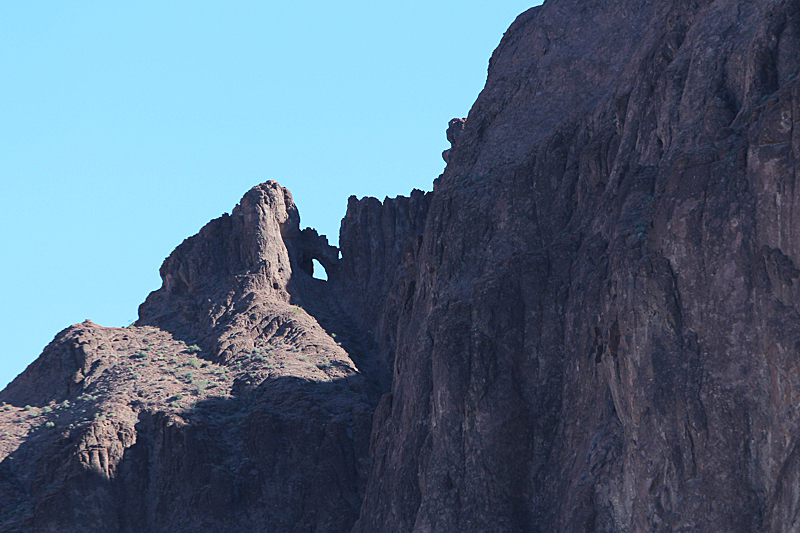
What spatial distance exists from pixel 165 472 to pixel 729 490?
42.1 m

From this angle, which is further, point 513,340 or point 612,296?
point 513,340

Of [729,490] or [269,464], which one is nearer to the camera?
[729,490]

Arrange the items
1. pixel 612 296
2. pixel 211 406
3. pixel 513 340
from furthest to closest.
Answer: pixel 211 406 < pixel 513 340 < pixel 612 296

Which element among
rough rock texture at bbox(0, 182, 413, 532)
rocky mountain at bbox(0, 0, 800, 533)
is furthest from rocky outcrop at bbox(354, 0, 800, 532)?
rough rock texture at bbox(0, 182, 413, 532)

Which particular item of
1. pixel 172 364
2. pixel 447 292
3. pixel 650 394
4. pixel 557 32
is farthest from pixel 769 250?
pixel 172 364

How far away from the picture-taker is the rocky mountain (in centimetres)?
5541

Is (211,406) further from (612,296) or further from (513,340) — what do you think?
(612,296)

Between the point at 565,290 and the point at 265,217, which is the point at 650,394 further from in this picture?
the point at 265,217

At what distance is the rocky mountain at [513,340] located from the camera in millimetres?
55406

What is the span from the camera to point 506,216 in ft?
254

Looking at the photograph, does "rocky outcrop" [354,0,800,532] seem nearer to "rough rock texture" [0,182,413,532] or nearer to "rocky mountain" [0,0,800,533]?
"rocky mountain" [0,0,800,533]

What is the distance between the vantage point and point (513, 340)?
6988 centimetres

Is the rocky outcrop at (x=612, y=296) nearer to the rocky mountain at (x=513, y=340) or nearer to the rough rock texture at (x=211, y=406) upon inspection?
the rocky mountain at (x=513, y=340)

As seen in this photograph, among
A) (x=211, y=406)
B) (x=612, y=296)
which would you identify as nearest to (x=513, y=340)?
(x=612, y=296)
